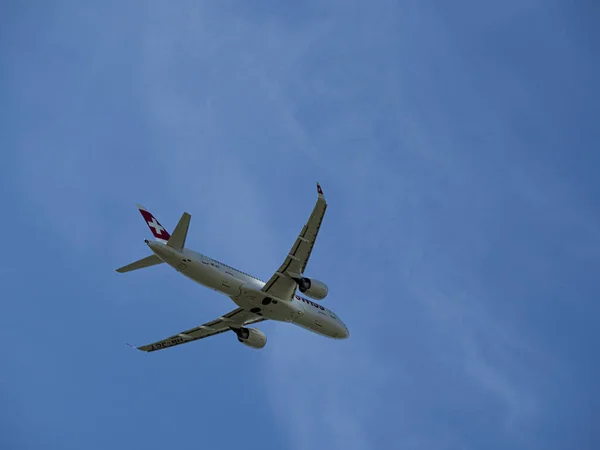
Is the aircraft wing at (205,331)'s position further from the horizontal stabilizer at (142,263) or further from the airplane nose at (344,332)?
the horizontal stabilizer at (142,263)

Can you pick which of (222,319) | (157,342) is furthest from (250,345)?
(157,342)

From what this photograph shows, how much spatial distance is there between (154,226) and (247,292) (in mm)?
8172

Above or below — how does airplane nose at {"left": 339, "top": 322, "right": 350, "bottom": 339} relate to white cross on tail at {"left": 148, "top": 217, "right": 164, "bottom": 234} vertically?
above

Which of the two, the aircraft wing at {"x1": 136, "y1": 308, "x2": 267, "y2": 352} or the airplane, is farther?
the aircraft wing at {"x1": 136, "y1": 308, "x2": 267, "y2": 352}

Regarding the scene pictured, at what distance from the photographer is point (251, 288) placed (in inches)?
2287

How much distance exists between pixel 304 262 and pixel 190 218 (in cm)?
893

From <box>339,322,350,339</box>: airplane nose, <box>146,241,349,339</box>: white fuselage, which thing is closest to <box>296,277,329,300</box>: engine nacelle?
<box>146,241,349,339</box>: white fuselage

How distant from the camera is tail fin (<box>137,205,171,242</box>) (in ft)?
185

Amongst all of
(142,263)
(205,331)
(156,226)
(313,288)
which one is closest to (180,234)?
(156,226)

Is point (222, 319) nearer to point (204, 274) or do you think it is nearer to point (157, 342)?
point (157, 342)

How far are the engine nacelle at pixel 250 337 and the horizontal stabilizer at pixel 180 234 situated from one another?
14026mm

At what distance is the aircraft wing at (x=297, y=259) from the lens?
2126 inches

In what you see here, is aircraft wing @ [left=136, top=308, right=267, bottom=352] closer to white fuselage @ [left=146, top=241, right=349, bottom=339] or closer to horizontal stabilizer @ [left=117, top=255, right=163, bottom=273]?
white fuselage @ [left=146, top=241, right=349, bottom=339]

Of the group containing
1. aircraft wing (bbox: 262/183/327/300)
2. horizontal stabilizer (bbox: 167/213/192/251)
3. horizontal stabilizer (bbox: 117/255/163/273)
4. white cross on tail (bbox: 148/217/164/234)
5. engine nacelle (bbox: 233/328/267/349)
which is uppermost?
aircraft wing (bbox: 262/183/327/300)
